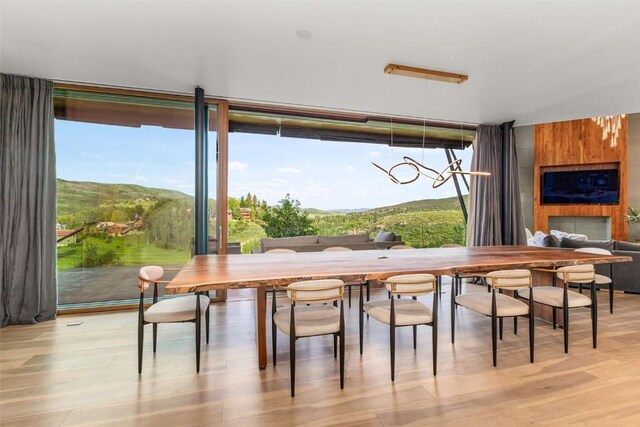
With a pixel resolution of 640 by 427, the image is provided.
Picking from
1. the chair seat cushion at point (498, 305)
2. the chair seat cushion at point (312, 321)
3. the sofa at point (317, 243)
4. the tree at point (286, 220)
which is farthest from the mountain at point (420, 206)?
the chair seat cushion at point (312, 321)

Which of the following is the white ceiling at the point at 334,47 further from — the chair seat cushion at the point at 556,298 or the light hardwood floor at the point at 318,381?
the light hardwood floor at the point at 318,381

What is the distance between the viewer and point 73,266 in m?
3.70

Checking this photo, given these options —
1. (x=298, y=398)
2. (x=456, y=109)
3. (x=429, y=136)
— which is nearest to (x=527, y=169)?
(x=429, y=136)

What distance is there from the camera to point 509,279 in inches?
94.8

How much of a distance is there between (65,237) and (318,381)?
11.7 ft

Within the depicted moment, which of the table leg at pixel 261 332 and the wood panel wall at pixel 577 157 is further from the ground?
the wood panel wall at pixel 577 157

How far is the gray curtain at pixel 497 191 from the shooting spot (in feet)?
16.9

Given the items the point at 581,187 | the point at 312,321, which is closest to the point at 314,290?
the point at 312,321

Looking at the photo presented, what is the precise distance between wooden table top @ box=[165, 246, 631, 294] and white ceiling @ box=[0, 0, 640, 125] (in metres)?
1.97

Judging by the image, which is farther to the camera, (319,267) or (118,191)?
(118,191)

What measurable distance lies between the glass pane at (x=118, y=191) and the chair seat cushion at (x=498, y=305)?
342 cm

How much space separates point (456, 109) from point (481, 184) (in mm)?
1461

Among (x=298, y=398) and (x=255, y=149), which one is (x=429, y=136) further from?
(x=298, y=398)

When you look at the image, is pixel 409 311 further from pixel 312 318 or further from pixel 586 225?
pixel 586 225
